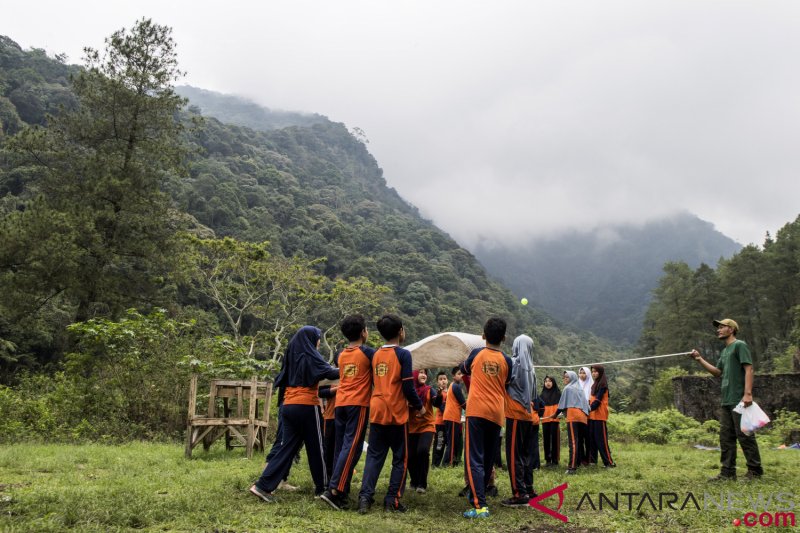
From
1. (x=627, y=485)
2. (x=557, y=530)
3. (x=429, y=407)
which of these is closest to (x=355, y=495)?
(x=429, y=407)

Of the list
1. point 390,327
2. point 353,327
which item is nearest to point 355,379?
point 353,327

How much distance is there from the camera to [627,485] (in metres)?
7.04

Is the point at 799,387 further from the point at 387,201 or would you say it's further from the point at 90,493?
the point at 387,201

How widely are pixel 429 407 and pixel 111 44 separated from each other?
20872 mm

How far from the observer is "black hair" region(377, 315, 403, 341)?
5.94 meters

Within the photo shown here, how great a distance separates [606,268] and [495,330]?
188077mm

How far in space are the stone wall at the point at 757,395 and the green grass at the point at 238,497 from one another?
39.3 feet

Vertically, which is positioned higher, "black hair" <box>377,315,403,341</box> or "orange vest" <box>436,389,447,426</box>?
"black hair" <box>377,315,403,341</box>

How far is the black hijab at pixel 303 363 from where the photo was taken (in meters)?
5.89

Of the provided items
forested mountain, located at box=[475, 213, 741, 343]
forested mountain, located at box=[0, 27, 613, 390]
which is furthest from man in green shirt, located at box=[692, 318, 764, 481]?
forested mountain, located at box=[475, 213, 741, 343]

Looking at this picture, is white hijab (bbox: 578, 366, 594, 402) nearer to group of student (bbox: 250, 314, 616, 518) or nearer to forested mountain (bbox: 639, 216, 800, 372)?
group of student (bbox: 250, 314, 616, 518)

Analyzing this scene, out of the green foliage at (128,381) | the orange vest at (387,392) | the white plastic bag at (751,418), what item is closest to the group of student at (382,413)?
the orange vest at (387,392)

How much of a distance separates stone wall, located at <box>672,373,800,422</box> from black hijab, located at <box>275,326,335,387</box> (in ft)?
61.0

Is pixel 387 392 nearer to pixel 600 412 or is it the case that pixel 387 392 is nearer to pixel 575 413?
pixel 575 413
